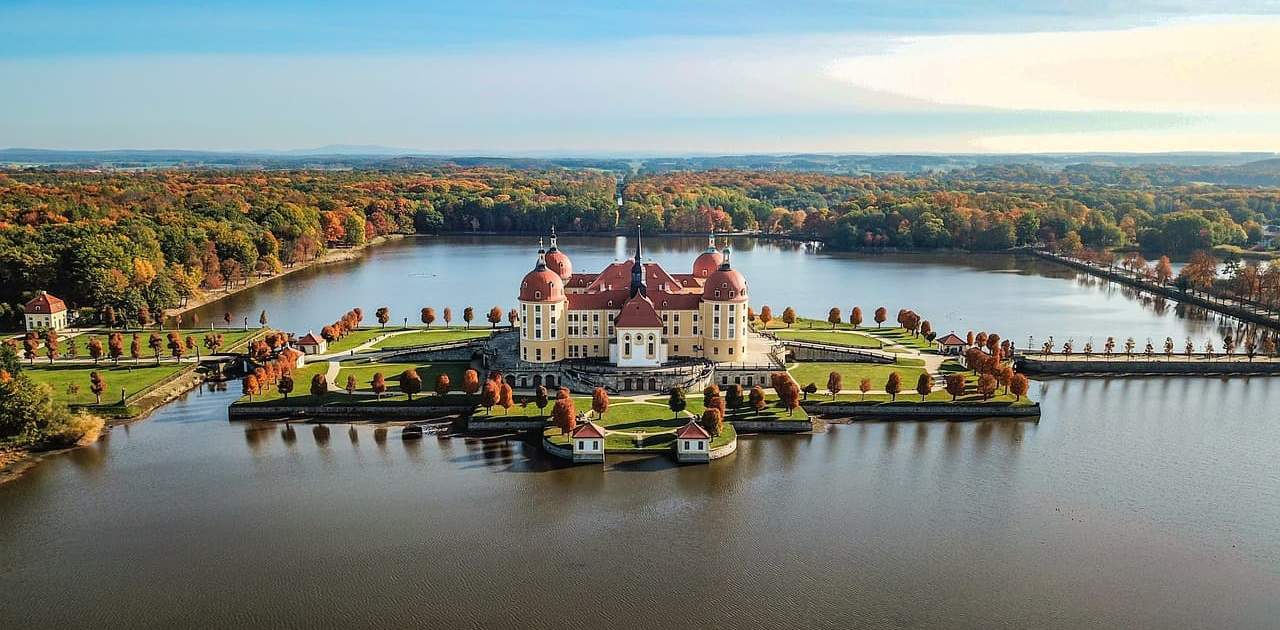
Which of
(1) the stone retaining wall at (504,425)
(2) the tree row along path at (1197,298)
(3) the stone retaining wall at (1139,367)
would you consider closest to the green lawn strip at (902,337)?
(3) the stone retaining wall at (1139,367)

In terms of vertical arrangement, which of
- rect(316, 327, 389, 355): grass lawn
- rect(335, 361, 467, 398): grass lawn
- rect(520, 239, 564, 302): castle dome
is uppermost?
rect(520, 239, 564, 302): castle dome

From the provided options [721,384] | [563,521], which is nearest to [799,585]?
[563,521]

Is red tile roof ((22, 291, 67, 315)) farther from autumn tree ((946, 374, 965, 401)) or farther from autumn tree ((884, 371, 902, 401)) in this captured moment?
autumn tree ((946, 374, 965, 401))

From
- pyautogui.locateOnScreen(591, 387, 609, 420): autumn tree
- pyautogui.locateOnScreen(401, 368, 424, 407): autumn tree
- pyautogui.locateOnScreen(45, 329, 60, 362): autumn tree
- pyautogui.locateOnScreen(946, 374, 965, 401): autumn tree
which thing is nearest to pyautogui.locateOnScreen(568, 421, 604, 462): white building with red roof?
pyautogui.locateOnScreen(591, 387, 609, 420): autumn tree

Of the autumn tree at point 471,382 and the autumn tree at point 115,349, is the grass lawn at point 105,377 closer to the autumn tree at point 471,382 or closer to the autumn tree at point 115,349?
the autumn tree at point 115,349

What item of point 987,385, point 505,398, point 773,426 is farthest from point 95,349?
point 987,385

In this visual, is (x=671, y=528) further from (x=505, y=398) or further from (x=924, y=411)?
(x=924, y=411)

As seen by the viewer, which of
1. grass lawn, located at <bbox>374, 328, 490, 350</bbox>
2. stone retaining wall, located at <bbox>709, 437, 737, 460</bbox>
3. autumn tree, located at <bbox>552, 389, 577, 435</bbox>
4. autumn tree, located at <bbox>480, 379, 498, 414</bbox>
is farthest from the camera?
grass lawn, located at <bbox>374, 328, 490, 350</bbox>
